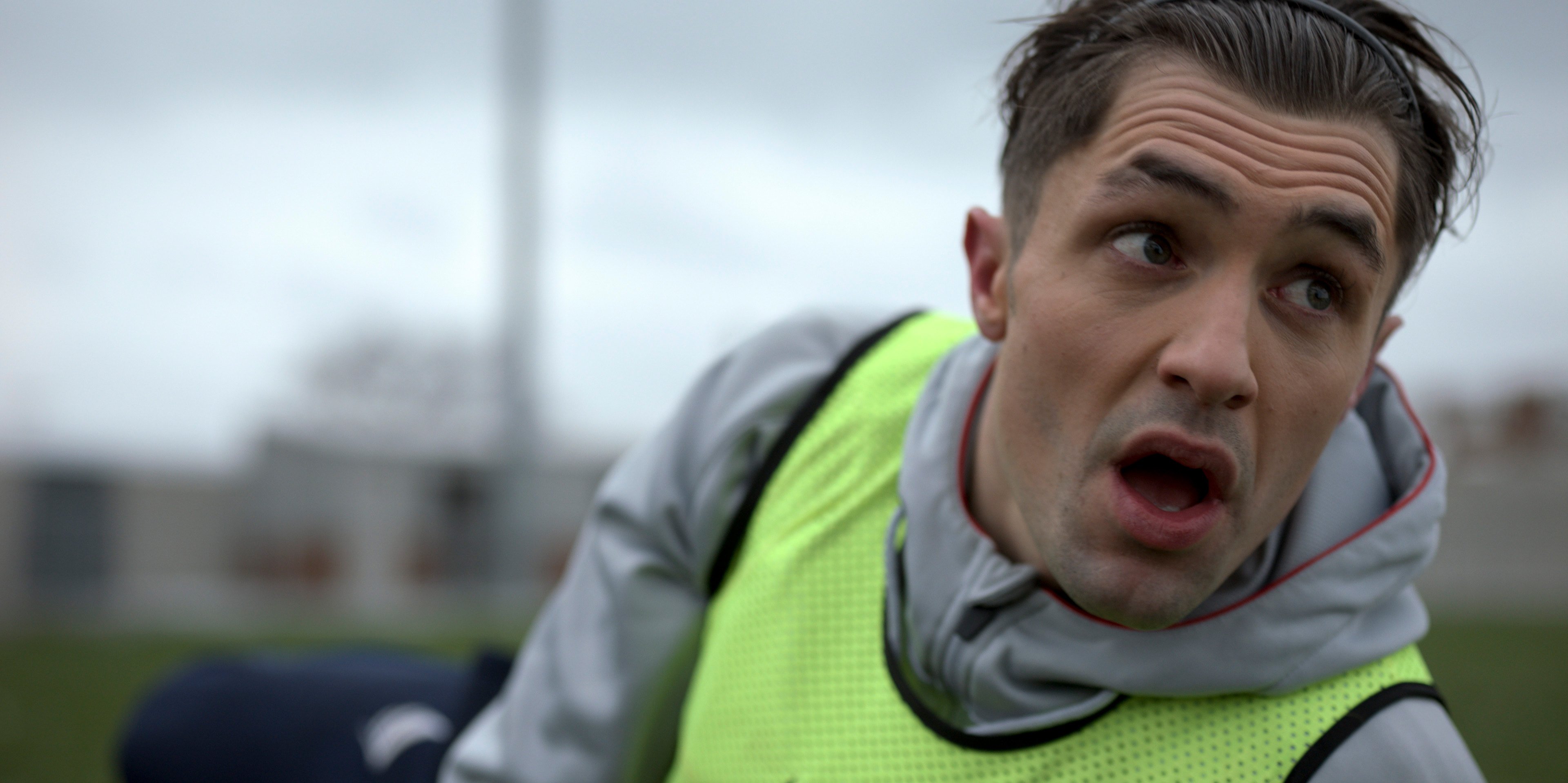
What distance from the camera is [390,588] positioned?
79.9ft

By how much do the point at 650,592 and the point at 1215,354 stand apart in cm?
106

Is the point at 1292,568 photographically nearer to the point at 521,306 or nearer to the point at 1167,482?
the point at 1167,482

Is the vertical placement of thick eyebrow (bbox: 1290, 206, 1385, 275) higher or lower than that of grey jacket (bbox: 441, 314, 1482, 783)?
higher

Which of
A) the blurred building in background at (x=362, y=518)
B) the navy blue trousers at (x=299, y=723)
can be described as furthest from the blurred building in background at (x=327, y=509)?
the navy blue trousers at (x=299, y=723)

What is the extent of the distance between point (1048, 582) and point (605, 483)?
0.85m

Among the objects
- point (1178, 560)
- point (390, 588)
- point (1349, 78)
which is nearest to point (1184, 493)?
point (1178, 560)

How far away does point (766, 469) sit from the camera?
1.87 meters

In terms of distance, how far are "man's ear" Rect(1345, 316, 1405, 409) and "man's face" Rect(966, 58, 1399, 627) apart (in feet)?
0.27

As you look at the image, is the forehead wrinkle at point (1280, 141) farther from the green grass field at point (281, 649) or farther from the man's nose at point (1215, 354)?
the green grass field at point (281, 649)

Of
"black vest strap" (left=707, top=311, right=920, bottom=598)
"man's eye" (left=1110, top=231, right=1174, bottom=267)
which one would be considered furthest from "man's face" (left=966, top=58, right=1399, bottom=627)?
"black vest strap" (left=707, top=311, right=920, bottom=598)

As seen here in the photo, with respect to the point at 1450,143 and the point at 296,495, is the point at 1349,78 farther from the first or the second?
the point at 296,495

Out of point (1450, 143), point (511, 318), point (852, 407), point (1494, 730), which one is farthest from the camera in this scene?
point (511, 318)

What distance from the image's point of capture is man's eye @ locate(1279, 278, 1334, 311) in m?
1.33

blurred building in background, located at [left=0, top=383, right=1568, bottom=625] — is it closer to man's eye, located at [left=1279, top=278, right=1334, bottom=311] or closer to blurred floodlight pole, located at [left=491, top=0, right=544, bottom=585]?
blurred floodlight pole, located at [left=491, top=0, right=544, bottom=585]
